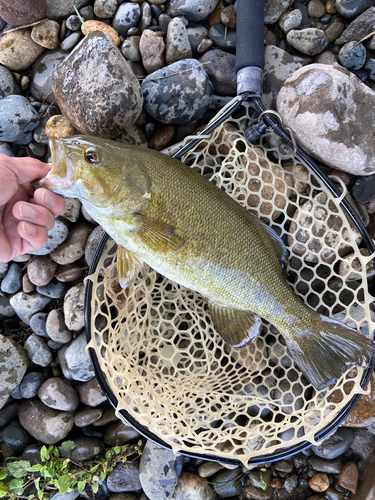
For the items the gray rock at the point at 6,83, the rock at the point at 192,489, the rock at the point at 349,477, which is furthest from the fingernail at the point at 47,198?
the rock at the point at 349,477

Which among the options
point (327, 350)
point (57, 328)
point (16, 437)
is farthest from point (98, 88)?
point (16, 437)

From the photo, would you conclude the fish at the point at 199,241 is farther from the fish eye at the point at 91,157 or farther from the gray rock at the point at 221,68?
the gray rock at the point at 221,68

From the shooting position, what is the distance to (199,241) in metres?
2.71

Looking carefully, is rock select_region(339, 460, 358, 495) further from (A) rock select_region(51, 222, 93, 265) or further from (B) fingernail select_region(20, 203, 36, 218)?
(B) fingernail select_region(20, 203, 36, 218)

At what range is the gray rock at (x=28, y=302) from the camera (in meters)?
3.71

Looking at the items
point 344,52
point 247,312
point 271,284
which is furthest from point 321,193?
point 344,52

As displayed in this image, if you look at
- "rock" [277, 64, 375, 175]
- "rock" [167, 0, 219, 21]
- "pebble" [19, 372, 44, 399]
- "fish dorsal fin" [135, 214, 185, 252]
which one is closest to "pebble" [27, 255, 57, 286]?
"pebble" [19, 372, 44, 399]

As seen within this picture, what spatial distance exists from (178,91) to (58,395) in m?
3.23

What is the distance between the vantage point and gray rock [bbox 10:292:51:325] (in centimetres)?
371

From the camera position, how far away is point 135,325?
344cm

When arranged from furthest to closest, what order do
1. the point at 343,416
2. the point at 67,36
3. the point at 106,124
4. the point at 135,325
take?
the point at 67,36 → the point at 135,325 → the point at 106,124 → the point at 343,416

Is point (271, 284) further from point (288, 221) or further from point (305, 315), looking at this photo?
point (288, 221)

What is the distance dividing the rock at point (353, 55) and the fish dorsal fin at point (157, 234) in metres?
2.56

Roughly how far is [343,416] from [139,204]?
2.31 m
